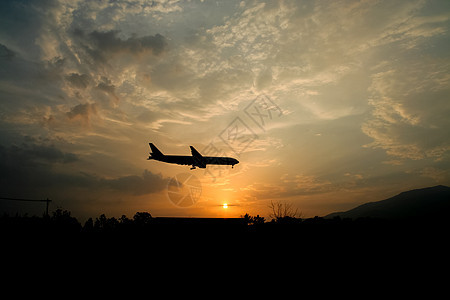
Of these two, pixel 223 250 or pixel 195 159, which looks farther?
pixel 195 159

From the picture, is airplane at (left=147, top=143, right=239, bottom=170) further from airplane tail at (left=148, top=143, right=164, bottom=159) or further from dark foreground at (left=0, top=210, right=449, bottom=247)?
dark foreground at (left=0, top=210, right=449, bottom=247)

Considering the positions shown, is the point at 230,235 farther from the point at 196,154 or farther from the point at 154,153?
the point at 154,153

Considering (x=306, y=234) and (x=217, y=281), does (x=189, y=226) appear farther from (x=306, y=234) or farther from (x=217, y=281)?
(x=306, y=234)

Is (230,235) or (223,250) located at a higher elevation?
(230,235)

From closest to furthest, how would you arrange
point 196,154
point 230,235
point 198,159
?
point 230,235
point 198,159
point 196,154

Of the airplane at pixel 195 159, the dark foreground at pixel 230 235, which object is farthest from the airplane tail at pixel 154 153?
the dark foreground at pixel 230 235

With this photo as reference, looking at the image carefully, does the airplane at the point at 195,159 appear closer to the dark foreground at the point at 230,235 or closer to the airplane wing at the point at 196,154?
the airplane wing at the point at 196,154

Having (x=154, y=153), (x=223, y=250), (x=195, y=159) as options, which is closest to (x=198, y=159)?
(x=195, y=159)

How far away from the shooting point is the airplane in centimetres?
7262

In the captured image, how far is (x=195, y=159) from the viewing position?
240 ft

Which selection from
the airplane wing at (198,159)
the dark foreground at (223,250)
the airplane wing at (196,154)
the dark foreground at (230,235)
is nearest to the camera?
the dark foreground at (223,250)

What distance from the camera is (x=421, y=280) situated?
2200cm

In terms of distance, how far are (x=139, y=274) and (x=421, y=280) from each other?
92.8 feet

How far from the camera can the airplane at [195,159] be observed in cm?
7262
